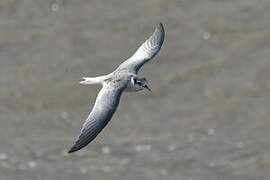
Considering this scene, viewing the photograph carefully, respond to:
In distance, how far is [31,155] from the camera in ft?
62.8

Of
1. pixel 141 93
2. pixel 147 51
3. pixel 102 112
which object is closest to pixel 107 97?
pixel 102 112

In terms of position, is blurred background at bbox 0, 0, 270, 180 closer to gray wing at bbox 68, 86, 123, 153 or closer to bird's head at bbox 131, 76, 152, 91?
bird's head at bbox 131, 76, 152, 91

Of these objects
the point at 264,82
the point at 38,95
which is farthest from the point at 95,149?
the point at 264,82

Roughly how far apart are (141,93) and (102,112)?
37.4 ft

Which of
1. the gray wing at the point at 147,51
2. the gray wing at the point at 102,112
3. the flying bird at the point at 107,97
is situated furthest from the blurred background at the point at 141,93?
the gray wing at the point at 102,112

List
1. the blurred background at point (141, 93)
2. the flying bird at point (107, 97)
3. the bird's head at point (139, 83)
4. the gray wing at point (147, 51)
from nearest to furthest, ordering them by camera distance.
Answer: the flying bird at point (107, 97) < the bird's head at point (139, 83) < the gray wing at point (147, 51) < the blurred background at point (141, 93)

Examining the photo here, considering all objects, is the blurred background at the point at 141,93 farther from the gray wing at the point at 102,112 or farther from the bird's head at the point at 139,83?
the gray wing at the point at 102,112

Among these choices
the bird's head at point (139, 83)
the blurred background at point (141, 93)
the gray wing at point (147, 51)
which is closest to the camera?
the bird's head at point (139, 83)

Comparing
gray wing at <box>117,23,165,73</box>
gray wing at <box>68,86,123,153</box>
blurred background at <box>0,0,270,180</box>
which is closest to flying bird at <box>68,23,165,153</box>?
gray wing at <box>68,86,123,153</box>

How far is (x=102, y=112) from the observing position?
9484mm

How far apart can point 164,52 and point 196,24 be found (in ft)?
3.81

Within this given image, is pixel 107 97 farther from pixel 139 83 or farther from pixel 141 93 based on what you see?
pixel 141 93

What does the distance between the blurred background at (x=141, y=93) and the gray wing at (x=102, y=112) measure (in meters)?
8.70

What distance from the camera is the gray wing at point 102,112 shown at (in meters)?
9.20
